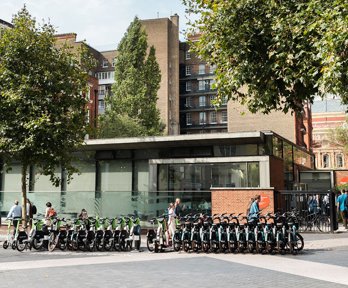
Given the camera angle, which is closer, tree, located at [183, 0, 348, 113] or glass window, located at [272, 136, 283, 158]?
tree, located at [183, 0, 348, 113]

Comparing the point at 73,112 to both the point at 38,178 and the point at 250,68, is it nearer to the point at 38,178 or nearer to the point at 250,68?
the point at 38,178

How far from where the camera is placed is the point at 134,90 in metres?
41.5

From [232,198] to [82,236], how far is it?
720 centimetres

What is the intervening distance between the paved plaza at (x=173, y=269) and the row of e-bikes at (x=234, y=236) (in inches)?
17.8

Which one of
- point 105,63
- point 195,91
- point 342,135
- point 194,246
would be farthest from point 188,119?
point 194,246

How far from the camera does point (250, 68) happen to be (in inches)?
447

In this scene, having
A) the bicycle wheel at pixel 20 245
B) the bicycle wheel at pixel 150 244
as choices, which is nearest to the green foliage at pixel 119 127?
the bicycle wheel at pixel 20 245

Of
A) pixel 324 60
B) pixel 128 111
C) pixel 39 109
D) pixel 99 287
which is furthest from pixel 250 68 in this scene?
pixel 128 111

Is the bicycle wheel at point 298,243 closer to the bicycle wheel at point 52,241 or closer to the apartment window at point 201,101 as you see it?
the bicycle wheel at point 52,241

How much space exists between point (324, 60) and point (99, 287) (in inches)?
241

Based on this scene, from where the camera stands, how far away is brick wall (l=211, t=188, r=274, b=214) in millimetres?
19266

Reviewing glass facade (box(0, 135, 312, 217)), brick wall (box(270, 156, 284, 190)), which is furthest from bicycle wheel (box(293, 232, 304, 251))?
brick wall (box(270, 156, 284, 190))

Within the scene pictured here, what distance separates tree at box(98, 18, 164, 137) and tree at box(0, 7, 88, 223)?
19.7 metres

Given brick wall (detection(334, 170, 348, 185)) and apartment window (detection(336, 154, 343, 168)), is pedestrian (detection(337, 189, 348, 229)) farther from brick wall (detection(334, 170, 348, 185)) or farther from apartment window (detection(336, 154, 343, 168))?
apartment window (detection(336, 154, 343, 168))
